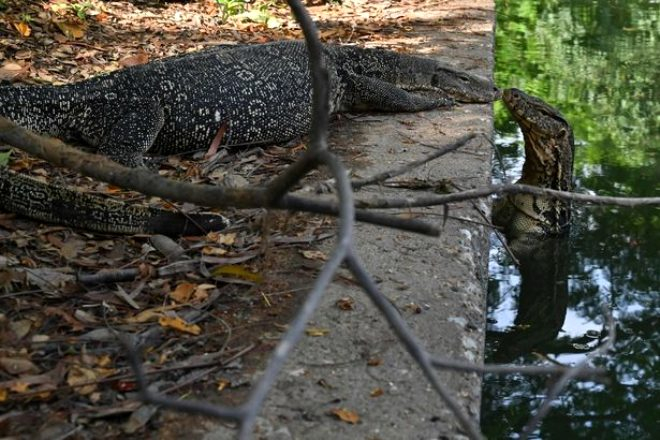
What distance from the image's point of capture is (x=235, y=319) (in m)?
3.16

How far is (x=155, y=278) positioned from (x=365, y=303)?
0.83 meters

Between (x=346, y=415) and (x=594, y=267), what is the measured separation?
3.01 m

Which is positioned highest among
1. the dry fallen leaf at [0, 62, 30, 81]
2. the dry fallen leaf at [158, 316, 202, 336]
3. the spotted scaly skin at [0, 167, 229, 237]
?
the dry fallen leaf at [0, 62, 30, 81]

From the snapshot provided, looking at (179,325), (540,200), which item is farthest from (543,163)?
(179,325)

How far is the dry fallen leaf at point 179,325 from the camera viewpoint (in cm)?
302

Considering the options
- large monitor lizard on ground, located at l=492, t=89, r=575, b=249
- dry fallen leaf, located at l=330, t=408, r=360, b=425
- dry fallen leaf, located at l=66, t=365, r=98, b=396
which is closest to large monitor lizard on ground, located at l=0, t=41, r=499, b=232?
large monitor lizard on ground, located at l=492, t=89, r=575, b=249

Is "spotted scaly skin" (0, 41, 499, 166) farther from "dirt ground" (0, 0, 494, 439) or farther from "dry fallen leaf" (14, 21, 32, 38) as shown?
"dry fallen leaf" (14, 21, 32, 38)

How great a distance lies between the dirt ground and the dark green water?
47 centimetres

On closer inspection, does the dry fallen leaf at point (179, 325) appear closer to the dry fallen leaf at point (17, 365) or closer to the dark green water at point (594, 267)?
the dry fallen leaf at point (17, 365)

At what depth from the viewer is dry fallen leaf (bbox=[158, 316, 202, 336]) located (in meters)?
3.02

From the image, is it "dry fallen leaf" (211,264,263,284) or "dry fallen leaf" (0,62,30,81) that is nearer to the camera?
"dry fallen leaf" (211,264,263,284)

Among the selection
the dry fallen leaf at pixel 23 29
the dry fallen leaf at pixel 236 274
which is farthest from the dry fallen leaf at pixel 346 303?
the dry fallen leaf at pixel 23 29

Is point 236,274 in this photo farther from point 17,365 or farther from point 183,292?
point 17,365

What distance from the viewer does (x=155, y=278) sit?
135 inches
